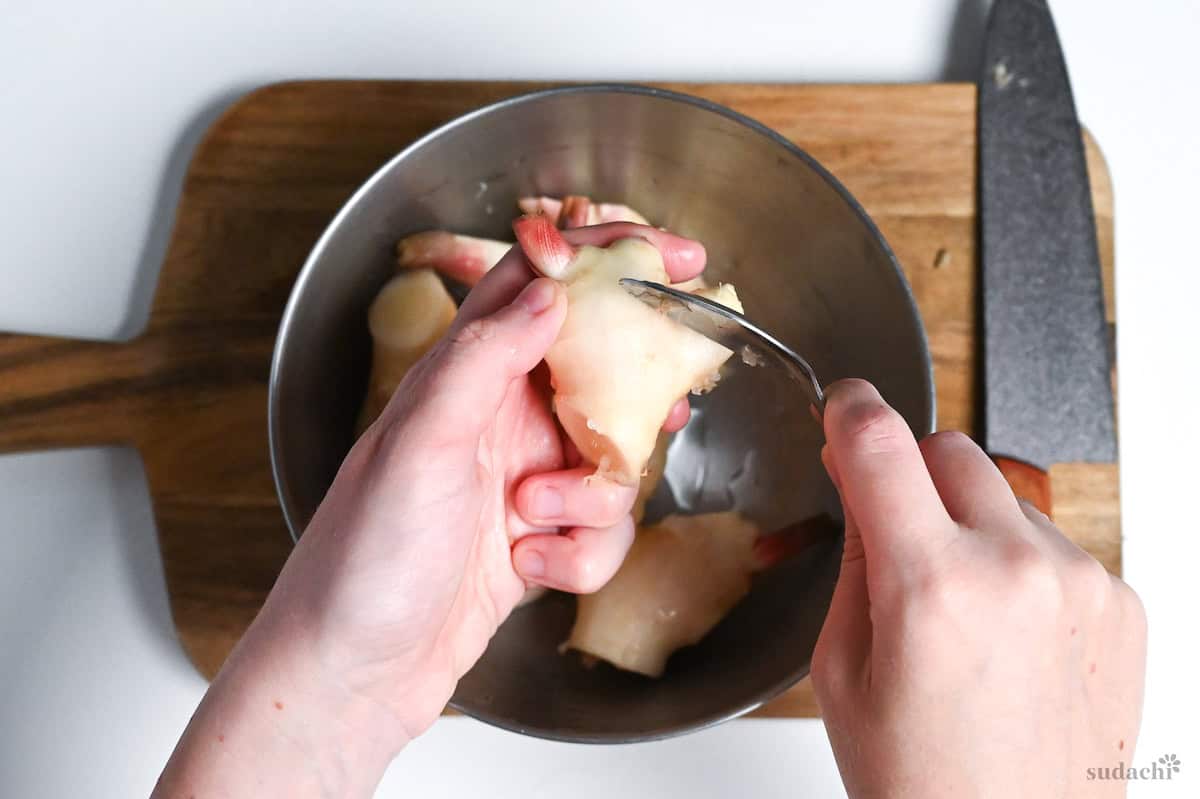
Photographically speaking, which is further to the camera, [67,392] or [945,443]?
[67,392]

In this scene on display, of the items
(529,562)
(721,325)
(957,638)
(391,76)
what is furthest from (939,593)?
(391,76)

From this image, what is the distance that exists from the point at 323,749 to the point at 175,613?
327mm

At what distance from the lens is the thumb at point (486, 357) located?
0.56 meters

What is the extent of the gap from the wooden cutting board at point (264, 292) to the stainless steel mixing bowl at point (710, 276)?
85mm

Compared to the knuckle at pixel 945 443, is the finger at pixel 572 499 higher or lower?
lower

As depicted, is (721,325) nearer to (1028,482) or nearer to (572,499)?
(572,499)

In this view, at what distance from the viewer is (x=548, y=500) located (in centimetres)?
74

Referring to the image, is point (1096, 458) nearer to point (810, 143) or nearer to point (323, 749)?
point (810, 143)

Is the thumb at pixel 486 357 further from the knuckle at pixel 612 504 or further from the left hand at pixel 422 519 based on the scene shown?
the knuckle at pixel 612 504

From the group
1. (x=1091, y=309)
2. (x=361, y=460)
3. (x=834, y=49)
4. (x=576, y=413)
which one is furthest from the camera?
(x=834, y=49)

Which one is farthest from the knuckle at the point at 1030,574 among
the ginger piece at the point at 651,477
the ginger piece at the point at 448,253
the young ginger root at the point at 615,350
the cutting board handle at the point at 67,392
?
the cutting board handle at the point at 67,392

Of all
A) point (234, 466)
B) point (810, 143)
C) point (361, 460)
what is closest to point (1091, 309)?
point (810, 143)

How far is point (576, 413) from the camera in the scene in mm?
696

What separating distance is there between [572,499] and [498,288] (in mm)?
184
